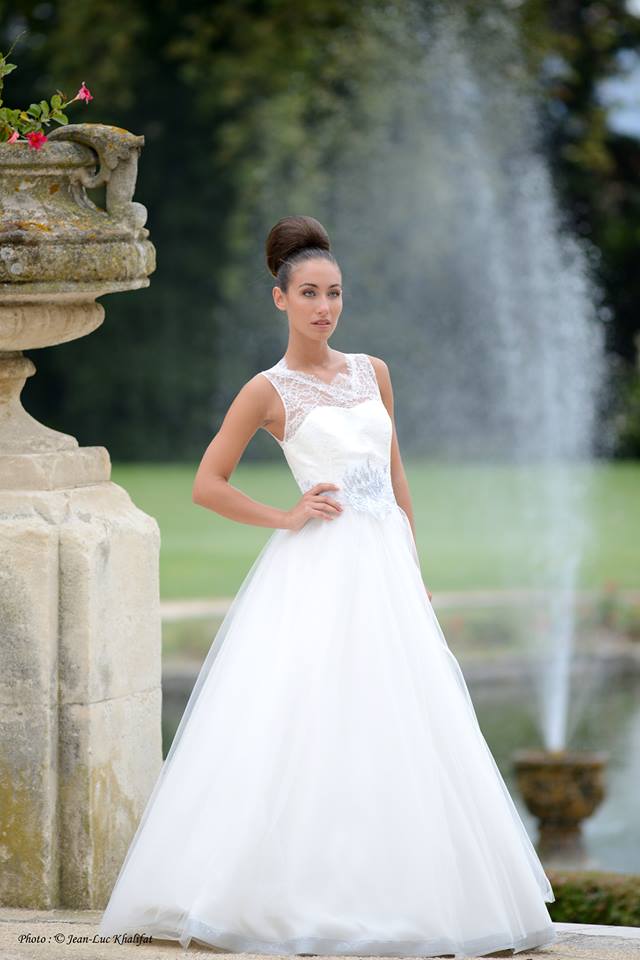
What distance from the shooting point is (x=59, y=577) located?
330cm

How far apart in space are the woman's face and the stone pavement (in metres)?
1.19

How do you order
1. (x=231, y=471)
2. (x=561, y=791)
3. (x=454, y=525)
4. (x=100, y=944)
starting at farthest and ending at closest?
1. (x=454, y=525)
2. (x=561, y=791)
3. (x=231, y=471)
4. (x=100, y=944)

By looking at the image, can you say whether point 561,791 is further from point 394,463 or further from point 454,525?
point 454,525

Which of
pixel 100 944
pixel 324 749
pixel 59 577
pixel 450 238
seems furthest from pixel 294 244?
pixel 450 238

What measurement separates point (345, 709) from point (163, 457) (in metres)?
16.8

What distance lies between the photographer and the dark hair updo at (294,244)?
326cm

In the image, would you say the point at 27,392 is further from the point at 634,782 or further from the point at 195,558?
the point at 634,782

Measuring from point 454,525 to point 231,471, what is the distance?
12106 mm

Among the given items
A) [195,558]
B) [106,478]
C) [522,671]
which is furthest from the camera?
[195,558]

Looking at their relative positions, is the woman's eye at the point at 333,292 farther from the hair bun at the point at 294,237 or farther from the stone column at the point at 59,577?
the stone column at the point at 59,577

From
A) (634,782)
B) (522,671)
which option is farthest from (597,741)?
(522,671)

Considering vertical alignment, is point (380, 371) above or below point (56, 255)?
below

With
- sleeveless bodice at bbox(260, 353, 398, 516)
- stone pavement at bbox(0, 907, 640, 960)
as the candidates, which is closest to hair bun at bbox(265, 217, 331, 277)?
sleeveless bodice at bbox(260, 353, 398, 516)

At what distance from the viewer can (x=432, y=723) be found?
10.1ft
